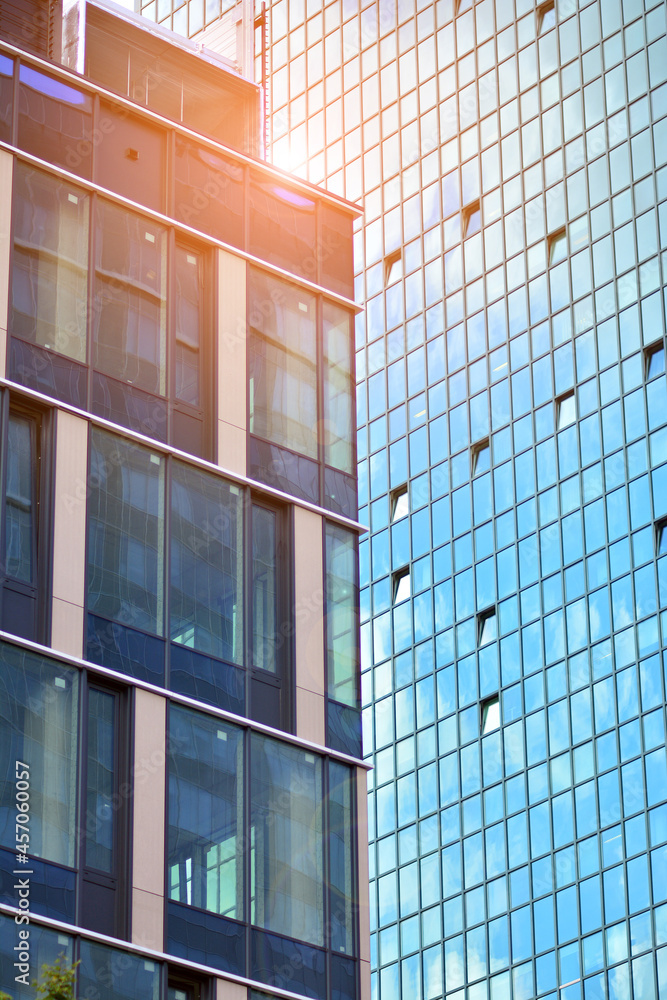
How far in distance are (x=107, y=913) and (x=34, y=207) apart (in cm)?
1001

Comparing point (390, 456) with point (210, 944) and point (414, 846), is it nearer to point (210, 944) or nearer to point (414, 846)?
point (414, 846)

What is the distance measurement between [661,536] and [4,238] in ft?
170

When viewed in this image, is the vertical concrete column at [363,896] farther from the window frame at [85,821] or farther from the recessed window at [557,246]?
the recessed window at [557,246]

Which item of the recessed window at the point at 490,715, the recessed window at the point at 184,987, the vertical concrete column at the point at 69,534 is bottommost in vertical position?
the recessed window at the point at 184,987

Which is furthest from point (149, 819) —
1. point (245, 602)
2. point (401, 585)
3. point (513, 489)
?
point (401, 585)

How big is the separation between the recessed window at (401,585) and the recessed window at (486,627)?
5357 millimetres

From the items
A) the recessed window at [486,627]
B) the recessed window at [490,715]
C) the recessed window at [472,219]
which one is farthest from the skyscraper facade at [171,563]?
the recessed window at [472,219]

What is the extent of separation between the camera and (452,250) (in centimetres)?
9525

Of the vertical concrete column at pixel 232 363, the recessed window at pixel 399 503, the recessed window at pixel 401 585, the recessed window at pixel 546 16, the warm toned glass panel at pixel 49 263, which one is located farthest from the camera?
the recessed window at pixel 399 503

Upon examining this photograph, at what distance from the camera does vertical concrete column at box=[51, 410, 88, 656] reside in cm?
2833

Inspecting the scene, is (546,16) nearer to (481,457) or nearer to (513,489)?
(481,457)

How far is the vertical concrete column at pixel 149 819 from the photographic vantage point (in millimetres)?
27484

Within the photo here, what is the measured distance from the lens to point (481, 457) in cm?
9025

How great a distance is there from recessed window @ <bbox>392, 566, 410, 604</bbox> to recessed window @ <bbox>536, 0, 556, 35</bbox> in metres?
23.5
